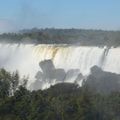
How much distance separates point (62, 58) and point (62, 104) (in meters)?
24.7

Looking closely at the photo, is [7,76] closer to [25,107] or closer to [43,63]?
[25,107]

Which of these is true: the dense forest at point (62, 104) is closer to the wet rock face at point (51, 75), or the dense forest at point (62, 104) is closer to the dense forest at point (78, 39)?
the wet rock face at point (51, 75)

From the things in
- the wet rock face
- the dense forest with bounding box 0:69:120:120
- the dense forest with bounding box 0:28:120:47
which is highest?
the dense forest with bounding box 0:28:120:47

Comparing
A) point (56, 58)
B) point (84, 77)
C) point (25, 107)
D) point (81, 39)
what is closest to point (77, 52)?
point (56, 58)

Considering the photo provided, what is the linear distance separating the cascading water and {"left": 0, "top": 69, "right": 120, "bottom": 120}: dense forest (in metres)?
12.1

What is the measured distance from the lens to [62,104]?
4112cm

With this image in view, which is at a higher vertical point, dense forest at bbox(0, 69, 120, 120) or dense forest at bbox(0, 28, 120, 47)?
dense forest at bbox(0, 28, 120, 47)

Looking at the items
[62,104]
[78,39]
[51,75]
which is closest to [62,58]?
[51,75]

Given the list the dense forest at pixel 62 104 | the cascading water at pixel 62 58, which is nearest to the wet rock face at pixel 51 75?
the cascading water at pixel 62 58

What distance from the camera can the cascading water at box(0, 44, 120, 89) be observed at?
5925 cm

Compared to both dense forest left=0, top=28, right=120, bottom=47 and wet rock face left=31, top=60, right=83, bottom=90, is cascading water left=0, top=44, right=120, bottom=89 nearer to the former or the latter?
wet rock face left=31, top=60, right=83, bottom=90

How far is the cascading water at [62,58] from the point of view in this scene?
194 feet

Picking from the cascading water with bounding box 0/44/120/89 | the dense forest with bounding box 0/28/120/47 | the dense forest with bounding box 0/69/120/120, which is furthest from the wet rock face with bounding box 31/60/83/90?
the dense forest with bounding box 0/69/120/120

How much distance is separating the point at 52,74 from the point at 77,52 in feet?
11.1
